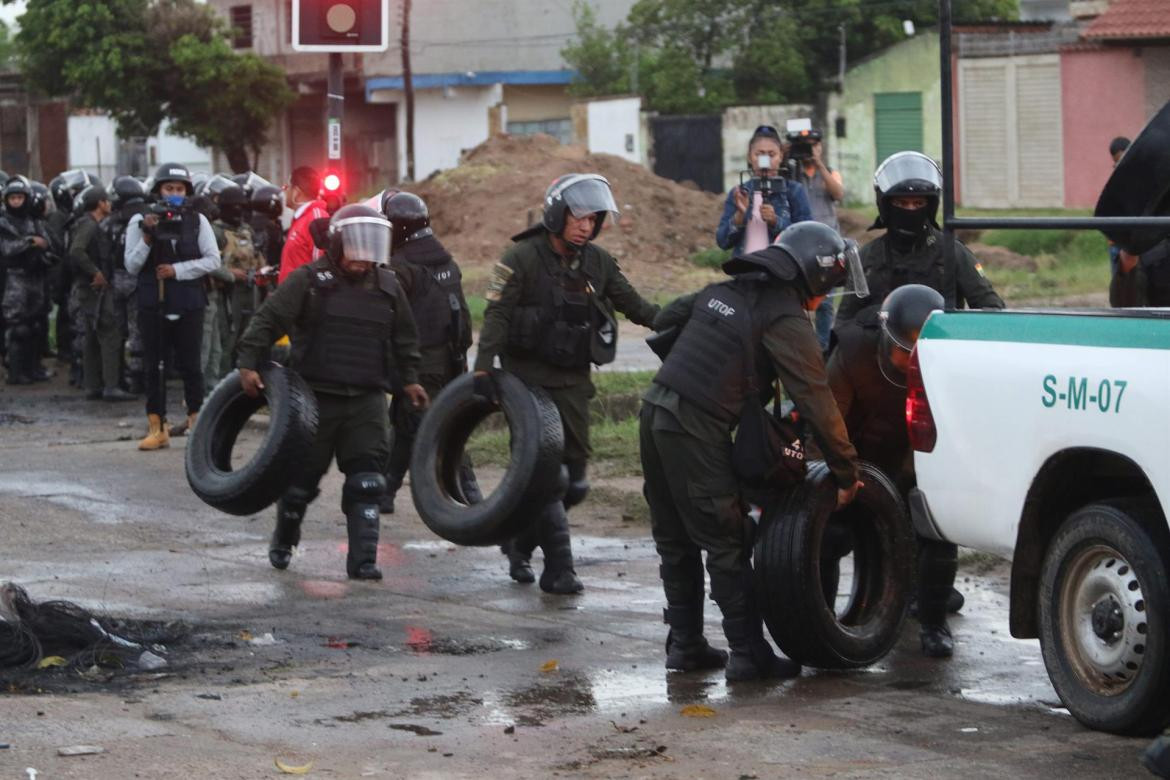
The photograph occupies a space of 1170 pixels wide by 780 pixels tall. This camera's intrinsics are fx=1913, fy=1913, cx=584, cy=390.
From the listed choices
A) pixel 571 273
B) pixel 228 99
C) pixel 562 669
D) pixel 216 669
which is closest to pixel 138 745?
pixel 216 669

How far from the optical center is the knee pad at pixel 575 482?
9.27m

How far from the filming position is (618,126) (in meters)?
48.7

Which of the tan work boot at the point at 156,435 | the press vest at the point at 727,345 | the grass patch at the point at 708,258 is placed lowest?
the tan work boot at the point at 156,435

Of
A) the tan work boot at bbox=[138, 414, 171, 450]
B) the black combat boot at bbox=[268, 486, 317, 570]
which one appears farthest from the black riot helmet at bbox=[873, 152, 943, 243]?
the tan work boot at bbox=[138, 414, 171, 450]

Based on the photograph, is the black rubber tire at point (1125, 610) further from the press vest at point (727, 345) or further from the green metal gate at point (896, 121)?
the green metal gate at point (896, 121)

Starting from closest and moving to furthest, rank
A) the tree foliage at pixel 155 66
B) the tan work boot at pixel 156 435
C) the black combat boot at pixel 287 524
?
the black combat boot at pixel 287 524, the tan work boot at pixel 156 435, the tree foliage at pixel 155 66

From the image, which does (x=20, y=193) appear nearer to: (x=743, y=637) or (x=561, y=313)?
(x=561, y=313)

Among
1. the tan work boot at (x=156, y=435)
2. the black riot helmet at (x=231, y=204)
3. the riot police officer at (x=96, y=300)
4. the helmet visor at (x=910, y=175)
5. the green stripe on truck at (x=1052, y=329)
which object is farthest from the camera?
the riot police officer at (x=96, y=300)

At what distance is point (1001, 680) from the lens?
23.9 feet

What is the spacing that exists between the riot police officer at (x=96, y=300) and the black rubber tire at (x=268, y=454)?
781 centimetres

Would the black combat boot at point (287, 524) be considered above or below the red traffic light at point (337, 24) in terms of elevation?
below

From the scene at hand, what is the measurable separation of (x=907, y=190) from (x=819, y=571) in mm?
2052

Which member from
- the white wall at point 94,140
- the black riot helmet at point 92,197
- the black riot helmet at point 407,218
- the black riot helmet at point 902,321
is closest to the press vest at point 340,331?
the black riot helmet at point 407,218

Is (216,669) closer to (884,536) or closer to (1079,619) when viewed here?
(884,536)
